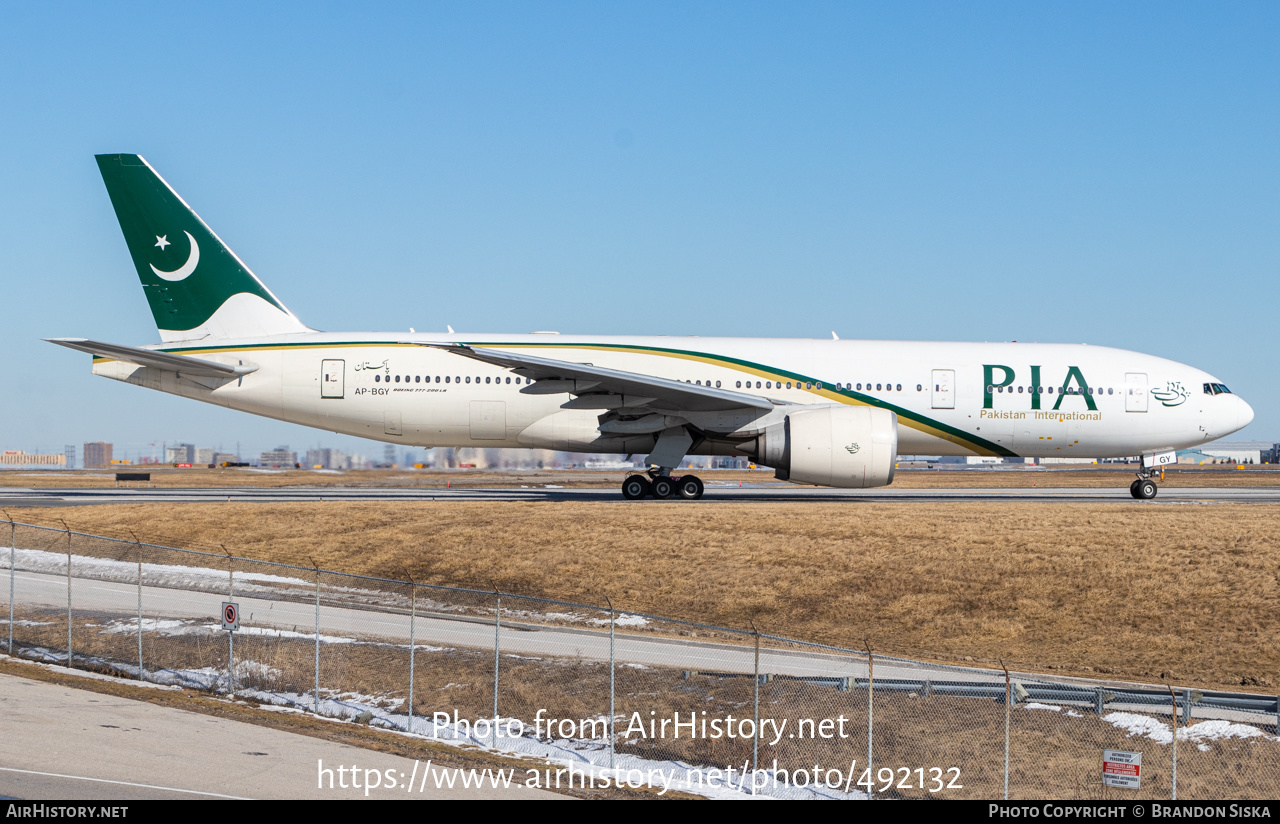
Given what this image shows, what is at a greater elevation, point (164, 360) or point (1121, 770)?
point (164, 360)

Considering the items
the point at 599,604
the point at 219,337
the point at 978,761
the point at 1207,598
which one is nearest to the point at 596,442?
the point at 599,604

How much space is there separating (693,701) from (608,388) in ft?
42.9

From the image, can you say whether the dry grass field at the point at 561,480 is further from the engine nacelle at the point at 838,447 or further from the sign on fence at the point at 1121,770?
the sign on fence at the point at 1121,770

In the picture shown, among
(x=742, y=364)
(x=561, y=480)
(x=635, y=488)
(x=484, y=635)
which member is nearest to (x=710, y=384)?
(x=742, y=364)

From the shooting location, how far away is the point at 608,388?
82.5 ft

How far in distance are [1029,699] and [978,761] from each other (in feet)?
5.35

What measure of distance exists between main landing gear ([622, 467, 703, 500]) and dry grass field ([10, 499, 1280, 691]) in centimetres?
233

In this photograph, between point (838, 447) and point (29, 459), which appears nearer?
point (838, 447)

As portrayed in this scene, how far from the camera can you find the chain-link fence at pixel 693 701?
10.8m

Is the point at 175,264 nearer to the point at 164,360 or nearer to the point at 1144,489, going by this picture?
the point at 164,360

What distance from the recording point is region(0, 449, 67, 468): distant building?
5287 inches

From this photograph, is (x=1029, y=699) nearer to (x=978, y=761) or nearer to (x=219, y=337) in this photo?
(x=978, y=761)

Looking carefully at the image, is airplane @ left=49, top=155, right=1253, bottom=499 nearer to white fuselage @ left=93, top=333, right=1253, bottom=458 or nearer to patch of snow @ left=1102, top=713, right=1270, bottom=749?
white fuselage @ left=93, top=333, right=1253, bottom=458

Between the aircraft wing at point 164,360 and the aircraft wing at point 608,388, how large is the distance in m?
6.37
